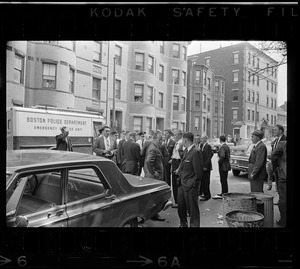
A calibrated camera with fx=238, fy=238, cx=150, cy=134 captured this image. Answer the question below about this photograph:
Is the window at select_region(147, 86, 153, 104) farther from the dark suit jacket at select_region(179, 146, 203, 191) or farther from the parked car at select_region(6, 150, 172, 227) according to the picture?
the parked car at select_region(6, 150, 172, 227)

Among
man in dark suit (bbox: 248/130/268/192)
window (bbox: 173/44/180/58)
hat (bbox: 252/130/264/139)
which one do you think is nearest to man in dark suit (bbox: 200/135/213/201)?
man in dark suit (bbox: 248/130/268/192)

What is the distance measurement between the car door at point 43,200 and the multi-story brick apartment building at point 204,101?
266cm

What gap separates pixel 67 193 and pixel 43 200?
264 mm

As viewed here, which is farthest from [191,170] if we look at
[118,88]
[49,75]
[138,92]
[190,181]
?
[49,75]

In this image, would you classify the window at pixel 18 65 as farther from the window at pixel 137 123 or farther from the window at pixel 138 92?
the window at pixel 137 123

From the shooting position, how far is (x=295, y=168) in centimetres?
271

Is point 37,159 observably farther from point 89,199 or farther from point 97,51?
point 97,51

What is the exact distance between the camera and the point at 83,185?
2863 mm

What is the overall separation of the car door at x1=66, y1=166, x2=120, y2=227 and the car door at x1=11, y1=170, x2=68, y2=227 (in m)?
0.09

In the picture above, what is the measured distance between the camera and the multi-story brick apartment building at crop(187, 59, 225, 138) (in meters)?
4.29

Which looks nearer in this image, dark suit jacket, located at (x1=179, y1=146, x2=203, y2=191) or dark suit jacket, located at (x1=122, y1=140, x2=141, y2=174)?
dark suit jacket, located at (x1=179, y1=146, x2=203, y2=191)
